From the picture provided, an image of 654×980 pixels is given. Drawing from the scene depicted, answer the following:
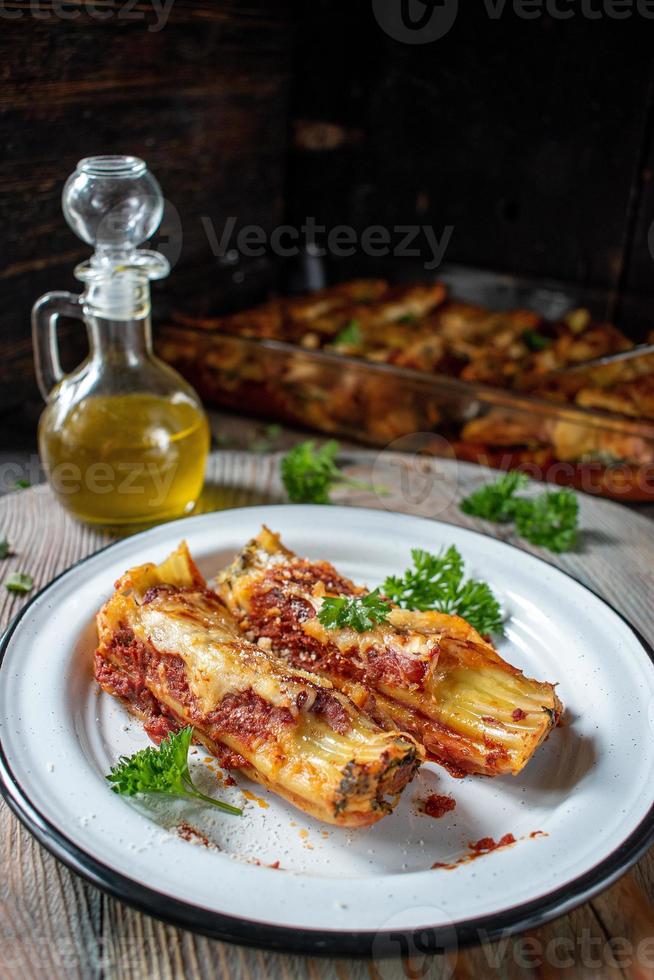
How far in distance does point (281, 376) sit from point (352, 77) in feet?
4.59

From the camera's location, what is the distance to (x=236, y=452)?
8.55ft

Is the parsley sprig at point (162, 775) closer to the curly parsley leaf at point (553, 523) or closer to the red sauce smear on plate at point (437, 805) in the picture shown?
the red sauce smear on plate at point (437, 805)

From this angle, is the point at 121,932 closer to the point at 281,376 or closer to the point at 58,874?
the point at 58,874

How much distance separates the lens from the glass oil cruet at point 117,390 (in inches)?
78.1

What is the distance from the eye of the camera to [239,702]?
→ 54.1 inches

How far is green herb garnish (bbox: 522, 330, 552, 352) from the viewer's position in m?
3.16

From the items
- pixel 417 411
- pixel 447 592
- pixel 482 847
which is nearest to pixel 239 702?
pixel 482 847

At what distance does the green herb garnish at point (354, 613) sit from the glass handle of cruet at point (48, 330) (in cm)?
96

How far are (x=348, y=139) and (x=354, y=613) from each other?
261 cm

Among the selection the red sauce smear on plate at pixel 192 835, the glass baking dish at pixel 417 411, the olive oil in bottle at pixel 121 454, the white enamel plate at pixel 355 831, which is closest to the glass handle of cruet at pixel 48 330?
the olive oil in bottle at pixel 121 454

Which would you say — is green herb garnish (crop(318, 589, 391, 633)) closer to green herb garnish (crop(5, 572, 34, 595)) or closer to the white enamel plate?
the white enamel plate

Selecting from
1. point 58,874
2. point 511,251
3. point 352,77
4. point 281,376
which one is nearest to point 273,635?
point 58,874

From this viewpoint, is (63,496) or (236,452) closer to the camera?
(63,496)

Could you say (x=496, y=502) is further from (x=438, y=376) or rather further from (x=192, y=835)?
(x=192, y=835)
